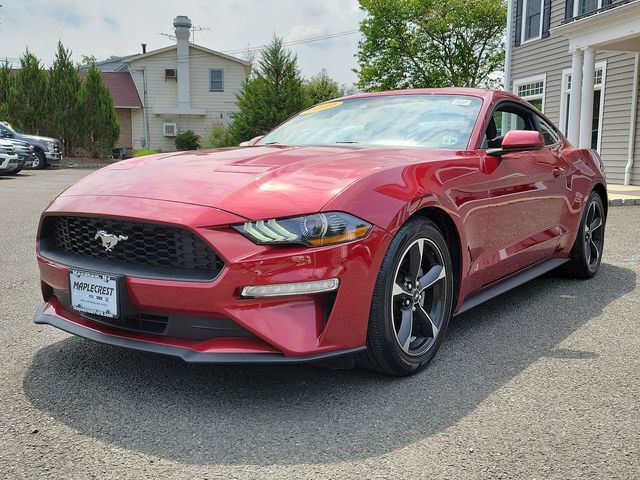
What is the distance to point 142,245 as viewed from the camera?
265 centimetres

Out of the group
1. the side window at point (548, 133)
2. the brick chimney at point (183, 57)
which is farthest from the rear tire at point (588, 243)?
the brick chimney at point (183, 57)

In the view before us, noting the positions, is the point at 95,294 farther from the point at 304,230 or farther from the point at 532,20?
the point at 532,20

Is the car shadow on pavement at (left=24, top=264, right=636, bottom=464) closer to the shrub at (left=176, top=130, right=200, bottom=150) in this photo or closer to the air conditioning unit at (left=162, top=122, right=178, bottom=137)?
the shrub at (left=176, top=130, right=200, bottom=150)

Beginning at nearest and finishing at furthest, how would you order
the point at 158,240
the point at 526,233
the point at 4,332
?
the point at 158,240 < the point at 4,332 < the point at 526,233

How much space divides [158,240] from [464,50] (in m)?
33.0

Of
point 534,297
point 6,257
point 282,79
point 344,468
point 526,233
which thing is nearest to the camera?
point 344,468

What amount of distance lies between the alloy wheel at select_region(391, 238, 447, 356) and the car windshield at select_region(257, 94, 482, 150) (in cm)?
82

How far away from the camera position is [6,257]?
600 centimetres

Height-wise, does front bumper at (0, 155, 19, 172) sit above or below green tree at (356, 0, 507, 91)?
below

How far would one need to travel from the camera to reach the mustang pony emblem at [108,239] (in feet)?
8.85

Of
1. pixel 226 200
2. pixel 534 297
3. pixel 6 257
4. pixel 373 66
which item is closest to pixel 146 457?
pixel 226 200

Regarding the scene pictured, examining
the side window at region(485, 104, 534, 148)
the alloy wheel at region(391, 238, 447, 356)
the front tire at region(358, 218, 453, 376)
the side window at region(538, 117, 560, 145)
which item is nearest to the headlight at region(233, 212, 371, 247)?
the front tire at region(358, 218, 453, 376)

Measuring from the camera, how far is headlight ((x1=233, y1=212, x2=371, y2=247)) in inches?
97.6

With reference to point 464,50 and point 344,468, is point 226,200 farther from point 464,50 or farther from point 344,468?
point 464,50
